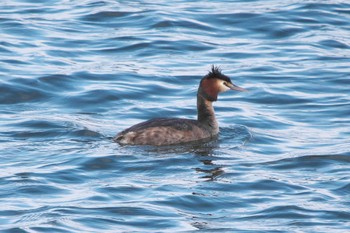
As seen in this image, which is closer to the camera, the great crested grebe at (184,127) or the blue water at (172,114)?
the blue water at (172,114)

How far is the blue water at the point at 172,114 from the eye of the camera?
10.8 meters

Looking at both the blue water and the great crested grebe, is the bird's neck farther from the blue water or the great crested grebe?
the blue water

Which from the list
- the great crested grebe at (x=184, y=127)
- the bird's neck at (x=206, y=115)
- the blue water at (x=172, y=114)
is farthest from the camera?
the bird's neck at (x=206, y=115)

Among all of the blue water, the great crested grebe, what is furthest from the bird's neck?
the blue water

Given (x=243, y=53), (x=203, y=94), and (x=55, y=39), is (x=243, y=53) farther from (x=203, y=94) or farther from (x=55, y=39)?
(x=203, y=94)

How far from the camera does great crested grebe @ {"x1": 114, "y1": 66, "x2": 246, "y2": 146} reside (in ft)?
44.1

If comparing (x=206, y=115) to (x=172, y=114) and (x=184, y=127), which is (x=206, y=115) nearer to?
(x=184, y=127)

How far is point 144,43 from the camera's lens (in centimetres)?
1991

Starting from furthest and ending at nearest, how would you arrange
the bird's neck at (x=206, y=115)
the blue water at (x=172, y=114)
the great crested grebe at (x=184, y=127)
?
1. the bird's neck at (x=206, y=115)
2. the great crested grebe at (x=184, y=127)
3. the blue water at (x=172, y=114)

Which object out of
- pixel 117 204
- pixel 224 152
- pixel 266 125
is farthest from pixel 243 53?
pixel 117 204

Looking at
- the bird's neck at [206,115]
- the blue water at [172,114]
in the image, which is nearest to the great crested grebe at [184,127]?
the bird's neck at [206,115]

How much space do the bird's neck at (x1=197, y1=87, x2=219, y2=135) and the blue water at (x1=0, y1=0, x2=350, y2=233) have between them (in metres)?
0.20

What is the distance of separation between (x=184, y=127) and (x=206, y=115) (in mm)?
605

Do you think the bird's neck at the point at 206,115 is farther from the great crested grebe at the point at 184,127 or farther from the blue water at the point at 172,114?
the blue water at the point at 172,114
